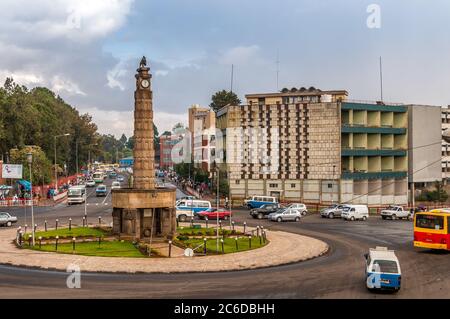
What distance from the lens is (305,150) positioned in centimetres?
8519

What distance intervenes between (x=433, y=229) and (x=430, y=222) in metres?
0.54

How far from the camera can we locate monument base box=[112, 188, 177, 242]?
39562mm

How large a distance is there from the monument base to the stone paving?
545 cm

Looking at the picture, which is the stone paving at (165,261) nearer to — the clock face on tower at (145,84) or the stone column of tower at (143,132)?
the stone column of tower at (143,132)

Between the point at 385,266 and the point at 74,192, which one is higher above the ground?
the point at 74,192

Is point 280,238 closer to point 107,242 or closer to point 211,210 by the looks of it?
point 107,242

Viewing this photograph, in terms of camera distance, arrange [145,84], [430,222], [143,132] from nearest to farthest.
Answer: [430,222], [143,132], [145,84]

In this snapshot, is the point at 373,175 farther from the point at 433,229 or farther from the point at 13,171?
the point at 13,171

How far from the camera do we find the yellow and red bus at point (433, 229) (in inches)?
1356

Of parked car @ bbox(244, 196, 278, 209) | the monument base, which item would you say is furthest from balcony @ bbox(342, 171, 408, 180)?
the monument base

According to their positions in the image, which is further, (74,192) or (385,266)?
(74,192)

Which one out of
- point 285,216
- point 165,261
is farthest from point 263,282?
point 285,216

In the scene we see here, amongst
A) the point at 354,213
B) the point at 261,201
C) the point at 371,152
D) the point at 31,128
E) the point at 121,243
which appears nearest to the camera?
the point at 121,243

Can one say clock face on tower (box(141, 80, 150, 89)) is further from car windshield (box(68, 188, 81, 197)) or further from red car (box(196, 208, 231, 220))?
car windshield (box(68, 188, 81, 197))
